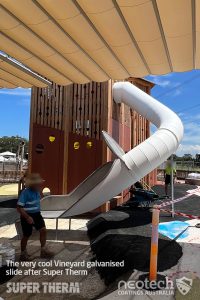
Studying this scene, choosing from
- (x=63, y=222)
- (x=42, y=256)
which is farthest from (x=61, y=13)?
(x=63, y=222)

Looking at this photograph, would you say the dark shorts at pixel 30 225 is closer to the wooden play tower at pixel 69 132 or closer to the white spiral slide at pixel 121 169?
the white spiral slide at pixel 121 169

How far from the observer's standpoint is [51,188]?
457 inches

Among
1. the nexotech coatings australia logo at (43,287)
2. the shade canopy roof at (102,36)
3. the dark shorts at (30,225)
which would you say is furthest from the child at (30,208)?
the shade canopy roof at (102,36)

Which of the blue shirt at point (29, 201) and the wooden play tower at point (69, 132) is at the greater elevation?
the wooden play tower at point (69, 132)

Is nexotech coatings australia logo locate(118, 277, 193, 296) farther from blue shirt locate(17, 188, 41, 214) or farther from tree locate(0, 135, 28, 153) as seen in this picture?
tree locate(0, 135, 28, 153)

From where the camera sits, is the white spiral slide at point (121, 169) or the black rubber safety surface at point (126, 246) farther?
the white spiral slide at point (121, 169)

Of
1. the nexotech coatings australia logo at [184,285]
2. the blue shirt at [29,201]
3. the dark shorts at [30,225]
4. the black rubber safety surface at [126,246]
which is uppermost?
the blue shirt at [29,201]

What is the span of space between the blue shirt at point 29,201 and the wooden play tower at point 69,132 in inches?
199

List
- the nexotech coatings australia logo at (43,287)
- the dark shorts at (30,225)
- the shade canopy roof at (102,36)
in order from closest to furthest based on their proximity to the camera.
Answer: the shade canopy roof at (102,36) < the nexotech coatings australia logo at (43,287) < the dark shorts at (30,225)

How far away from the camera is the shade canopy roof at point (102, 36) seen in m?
4.49

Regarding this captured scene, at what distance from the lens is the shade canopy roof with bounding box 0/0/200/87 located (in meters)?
4.49

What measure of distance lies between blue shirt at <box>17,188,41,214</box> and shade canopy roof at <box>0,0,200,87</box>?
265 centimetres

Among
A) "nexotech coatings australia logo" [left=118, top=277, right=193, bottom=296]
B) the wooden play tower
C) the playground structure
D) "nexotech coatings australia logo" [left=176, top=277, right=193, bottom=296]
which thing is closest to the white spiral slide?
the playground structure

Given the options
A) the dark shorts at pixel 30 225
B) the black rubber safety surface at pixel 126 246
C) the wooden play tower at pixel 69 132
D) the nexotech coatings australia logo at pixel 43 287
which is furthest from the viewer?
the wooden play tower at pixel 69 132
